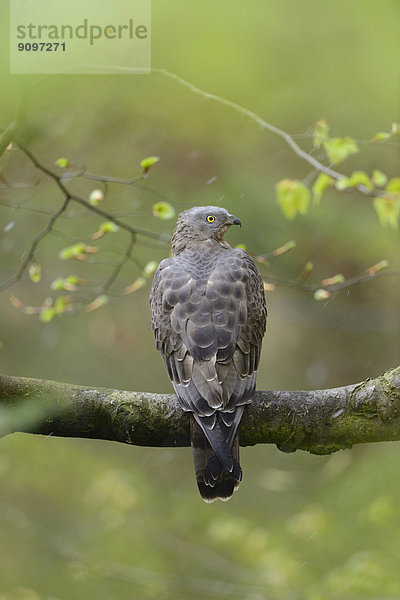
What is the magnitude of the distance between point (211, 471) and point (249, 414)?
0.94ft

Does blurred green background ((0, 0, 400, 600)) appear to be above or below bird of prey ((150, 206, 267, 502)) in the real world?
below

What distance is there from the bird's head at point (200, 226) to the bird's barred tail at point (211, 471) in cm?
136

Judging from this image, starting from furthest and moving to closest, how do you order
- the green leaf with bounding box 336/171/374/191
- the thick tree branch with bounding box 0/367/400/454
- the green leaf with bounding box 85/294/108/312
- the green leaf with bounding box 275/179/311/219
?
the green leaf with bounding box 85/294/108/312, the green leaf with bounding box 275/179/311/219, the green leaf with bounding box 336/171/374/191, the thick tree branch with bounding box 0/367/400/454

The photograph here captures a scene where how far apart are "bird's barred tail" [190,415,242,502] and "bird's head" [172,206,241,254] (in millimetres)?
1360

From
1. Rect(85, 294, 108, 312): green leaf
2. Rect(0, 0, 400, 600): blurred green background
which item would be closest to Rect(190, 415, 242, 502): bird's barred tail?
Rect(85, 294, 108, 312): green leaf

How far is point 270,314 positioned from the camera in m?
8.35

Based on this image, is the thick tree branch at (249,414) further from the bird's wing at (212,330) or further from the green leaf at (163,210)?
the green leaf at (163,210)

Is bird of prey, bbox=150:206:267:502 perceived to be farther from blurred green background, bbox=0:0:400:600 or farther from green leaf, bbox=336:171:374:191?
blurred green background, bbox=0:0:400:600

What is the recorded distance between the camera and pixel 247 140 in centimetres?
750

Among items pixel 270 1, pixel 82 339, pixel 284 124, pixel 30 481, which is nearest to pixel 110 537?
pixel 30 481

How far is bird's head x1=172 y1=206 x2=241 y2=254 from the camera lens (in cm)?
419

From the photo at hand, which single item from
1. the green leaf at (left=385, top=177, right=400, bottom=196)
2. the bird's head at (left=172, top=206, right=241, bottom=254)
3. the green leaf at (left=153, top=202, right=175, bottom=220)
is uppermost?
the green leaf at (left=385, top=177, right=400, bottom=196)

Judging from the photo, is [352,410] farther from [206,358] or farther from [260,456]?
[260,456]

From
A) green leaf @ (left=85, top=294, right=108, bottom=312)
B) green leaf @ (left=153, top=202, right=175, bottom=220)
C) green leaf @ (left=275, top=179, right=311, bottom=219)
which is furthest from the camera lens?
green leaf @ (left=85, top=294, right=108, bottom=312)
